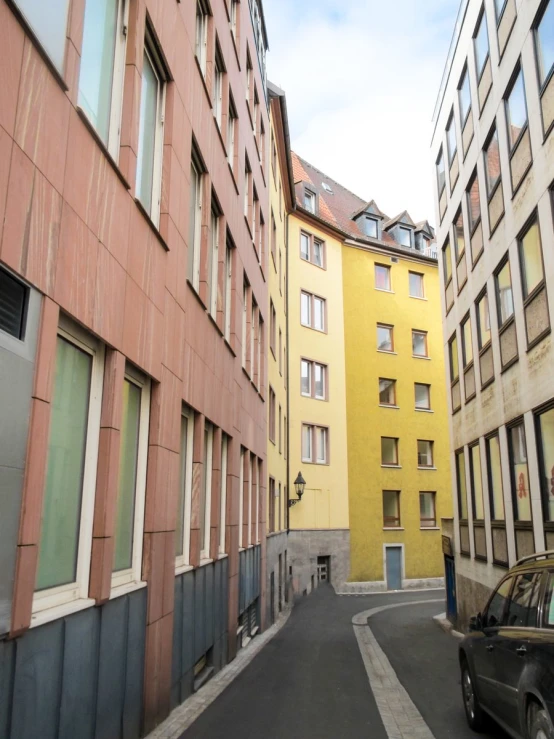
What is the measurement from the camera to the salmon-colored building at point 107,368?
4297 millimetres

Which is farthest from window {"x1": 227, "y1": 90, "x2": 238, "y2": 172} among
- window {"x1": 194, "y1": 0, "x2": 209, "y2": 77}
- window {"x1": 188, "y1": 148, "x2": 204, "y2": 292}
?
window {"x1": 188, "y1": 148, "x2": 204, "y2": 292}

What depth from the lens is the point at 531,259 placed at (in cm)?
1224

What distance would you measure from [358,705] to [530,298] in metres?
7.19

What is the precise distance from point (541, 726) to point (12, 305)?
4788 millimetres

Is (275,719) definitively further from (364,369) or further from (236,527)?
(364,369)

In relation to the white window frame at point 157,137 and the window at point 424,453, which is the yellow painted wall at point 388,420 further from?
the white window frame at point 157,137

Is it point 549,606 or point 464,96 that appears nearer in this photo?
point 549,606

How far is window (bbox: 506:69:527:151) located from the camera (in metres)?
12.6

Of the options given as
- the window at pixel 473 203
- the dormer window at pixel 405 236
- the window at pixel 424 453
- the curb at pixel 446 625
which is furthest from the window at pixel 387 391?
the window at pixel 473 203

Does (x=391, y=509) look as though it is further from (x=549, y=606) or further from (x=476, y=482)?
(x=549, y=606)

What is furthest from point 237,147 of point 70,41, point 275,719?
point 275,719

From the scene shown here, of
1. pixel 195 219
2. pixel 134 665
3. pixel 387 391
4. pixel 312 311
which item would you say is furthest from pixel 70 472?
pixel 387 391

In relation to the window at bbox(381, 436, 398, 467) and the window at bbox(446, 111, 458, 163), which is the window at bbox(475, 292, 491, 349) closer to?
Answer: the window at bbox(446, 111, 458, 163)

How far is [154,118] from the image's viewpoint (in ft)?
26.9
